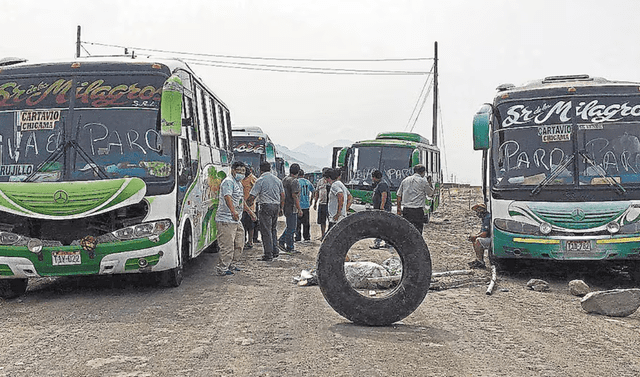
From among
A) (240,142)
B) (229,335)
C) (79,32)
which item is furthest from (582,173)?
(79,32)

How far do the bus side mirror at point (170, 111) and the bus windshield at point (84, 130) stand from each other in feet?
1.61

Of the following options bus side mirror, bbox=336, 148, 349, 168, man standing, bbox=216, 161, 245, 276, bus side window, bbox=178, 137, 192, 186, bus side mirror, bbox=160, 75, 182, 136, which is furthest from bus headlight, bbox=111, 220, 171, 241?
bus side mirror, bbox=336, 148, 349, 168

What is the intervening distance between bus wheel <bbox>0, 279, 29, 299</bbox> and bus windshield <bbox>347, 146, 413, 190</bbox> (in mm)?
14237

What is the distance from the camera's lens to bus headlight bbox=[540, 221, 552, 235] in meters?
10.5

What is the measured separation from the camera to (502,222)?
35.9ft

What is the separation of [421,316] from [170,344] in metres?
2.79

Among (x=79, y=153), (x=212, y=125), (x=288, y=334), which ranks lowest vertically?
(x=288, y=334)

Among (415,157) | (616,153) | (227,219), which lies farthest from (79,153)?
(415,157)

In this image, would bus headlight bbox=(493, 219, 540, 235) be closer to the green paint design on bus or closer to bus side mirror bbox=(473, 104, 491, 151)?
bus side mirror bbox=(473, 104, 491, 151)

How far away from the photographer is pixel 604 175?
10.6 metres

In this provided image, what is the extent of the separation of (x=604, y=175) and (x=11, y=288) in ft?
28.3

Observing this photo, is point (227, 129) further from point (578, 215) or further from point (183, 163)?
point (578, 215)

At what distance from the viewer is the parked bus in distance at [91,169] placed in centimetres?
898

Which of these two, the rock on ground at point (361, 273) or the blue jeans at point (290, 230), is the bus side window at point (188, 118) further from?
the blue jeans at point (290, 230)
